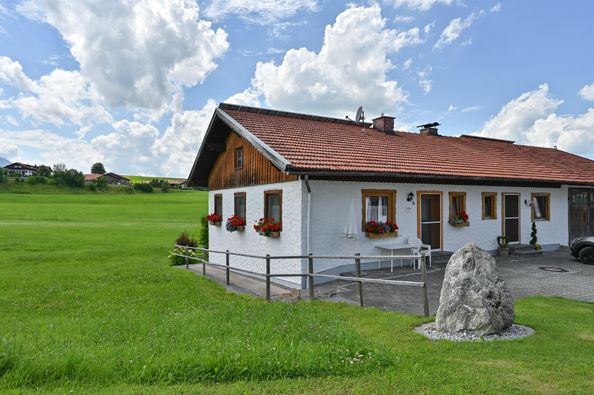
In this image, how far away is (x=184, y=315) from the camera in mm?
7285

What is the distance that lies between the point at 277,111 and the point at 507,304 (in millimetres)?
11086

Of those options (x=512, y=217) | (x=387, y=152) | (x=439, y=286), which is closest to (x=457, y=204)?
(x=387, y=152)

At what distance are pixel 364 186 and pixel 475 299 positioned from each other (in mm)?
5776

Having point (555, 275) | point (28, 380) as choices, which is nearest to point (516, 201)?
point (555, 275)

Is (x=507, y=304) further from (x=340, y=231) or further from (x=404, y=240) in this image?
(x=404, y=240)

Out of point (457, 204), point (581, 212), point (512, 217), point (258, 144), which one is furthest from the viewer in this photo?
point (581, 212)

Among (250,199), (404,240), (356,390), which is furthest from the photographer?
(250,199)

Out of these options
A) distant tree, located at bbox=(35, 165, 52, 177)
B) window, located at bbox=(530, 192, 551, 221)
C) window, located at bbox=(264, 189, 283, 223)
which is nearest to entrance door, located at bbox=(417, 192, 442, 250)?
window, located at bbox=(264, 189, 283, 223)

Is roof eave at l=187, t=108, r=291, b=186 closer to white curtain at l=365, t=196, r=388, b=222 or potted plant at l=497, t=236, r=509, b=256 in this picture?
white curtain at l=365, t=196, r=388, b=222

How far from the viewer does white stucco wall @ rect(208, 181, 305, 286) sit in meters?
10.2

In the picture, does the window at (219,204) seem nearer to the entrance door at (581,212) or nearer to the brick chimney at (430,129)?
the brick chimney at (430,129)

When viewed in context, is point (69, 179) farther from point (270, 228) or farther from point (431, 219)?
point (431, 219)

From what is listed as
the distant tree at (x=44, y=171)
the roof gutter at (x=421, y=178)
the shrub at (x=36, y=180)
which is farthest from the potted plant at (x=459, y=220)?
the distant tree at (x=44, y=171)

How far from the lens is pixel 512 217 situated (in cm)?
1488
